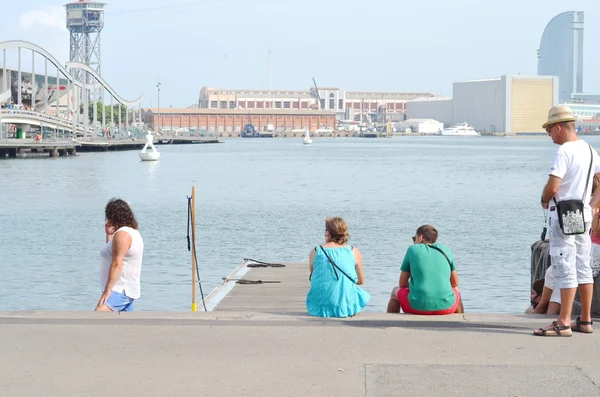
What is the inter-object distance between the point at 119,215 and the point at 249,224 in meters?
23.9

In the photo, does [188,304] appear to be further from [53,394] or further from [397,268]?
[53,394]

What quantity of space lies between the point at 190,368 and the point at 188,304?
9647 millimetres

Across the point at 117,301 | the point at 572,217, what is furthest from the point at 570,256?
the point at 117,301

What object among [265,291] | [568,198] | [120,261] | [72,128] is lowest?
[265,291]

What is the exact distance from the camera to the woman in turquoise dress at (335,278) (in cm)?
887

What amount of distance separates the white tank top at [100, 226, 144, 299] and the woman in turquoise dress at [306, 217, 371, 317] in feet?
5.15

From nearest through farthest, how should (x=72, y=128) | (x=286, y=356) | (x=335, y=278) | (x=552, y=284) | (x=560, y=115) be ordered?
(x=286, y=356) < (x=560, y=115) < (x=335, y=278) < (x=552, y=284) < (x=72, y=128)

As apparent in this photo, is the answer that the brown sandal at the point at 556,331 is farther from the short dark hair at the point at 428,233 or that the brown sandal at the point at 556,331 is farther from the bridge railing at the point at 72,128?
the bridge railing at the point at 72,128

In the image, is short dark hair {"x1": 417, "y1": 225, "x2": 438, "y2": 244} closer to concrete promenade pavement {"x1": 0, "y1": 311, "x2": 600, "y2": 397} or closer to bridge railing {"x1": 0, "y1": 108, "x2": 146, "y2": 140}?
concrete promenade pavement {"x1": 0, "y1": 311, "x2": 600, "y2": 397}

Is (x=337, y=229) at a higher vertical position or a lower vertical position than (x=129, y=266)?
higher

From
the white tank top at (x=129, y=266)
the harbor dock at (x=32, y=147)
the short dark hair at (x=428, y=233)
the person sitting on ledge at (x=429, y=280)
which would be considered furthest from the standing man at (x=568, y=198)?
the harbor dock at (x=32, y=147)

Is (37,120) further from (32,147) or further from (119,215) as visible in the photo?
(119,215)

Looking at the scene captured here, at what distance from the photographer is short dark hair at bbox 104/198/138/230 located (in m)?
9.35

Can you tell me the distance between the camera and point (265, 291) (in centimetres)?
1390
